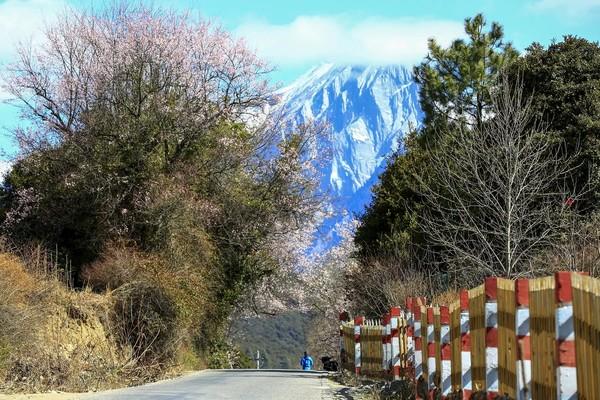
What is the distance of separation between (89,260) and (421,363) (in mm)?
19974

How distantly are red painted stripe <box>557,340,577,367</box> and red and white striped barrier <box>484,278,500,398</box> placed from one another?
2.60 metres

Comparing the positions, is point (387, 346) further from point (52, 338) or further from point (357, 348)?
point (52, 338)

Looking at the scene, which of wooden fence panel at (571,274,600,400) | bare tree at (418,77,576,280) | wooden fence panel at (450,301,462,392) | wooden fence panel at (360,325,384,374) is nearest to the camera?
wooden fence panel at (571,274,600,400)

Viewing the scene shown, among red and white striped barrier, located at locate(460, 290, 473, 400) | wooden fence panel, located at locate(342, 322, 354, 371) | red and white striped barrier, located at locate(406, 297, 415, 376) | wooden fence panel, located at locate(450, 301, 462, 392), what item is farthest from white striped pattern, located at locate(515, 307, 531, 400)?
wooden fence panel, located at locate(342, 322, 354, 371)

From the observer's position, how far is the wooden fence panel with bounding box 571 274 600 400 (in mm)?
5332

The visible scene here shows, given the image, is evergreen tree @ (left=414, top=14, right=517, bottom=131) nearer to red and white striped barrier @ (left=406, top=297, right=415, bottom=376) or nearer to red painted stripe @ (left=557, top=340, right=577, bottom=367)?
red and white striped barrier @ (left=406, top=297, right=415, bottom=376)

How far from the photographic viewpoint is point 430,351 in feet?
40.8

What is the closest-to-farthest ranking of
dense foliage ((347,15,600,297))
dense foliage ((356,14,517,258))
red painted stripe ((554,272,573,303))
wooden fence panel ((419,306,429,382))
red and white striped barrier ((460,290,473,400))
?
red painted stripe ((554,272,573,303)) < red and white striped barrier ((460,290,473,400)) < wooden fence panel ((419,306,429,382)) < dense foliage ((347,15,600,297)) < dense foliage ((356,14,517,258))

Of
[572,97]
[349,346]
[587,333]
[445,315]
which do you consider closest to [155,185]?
[349,346]

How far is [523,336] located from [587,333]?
1891 mm

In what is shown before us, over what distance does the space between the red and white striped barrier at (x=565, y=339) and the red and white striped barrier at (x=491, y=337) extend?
257 cm

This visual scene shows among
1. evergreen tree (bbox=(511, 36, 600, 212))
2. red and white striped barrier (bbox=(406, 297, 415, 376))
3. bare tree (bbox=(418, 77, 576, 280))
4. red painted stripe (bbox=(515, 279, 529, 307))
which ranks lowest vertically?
red and white striped barrier (bbox=(406, 297, 415, 376))

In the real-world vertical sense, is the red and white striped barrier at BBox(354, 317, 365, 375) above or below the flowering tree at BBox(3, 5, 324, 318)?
below

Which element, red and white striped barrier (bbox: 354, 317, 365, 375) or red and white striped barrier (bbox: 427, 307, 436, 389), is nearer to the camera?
red and white striped barrier (bbox: 427, 307, 436, 389)
